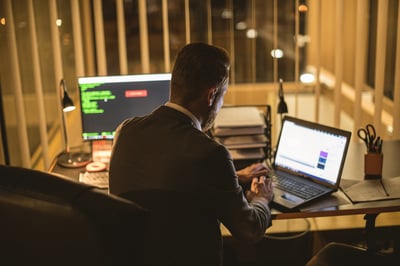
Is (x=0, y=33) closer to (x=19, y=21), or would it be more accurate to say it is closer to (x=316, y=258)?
(x=19, y=21)

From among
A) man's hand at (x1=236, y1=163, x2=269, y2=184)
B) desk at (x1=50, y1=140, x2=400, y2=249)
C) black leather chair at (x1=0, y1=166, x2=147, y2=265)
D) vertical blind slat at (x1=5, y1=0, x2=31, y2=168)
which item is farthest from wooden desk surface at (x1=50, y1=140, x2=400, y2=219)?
black leather chair at (x1=0, y1=166, x2=147, y2=265)

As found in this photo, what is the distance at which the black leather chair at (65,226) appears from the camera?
81 cm

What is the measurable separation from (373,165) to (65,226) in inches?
74.8

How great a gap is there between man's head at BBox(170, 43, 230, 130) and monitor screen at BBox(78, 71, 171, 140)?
36.2 inches

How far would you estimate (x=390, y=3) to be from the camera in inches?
143

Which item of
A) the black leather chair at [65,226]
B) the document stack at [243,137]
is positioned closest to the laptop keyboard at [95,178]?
the document stack at [243,137]

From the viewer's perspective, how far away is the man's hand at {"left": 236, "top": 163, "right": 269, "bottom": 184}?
235 cm

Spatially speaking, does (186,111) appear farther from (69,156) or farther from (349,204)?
(69,156)

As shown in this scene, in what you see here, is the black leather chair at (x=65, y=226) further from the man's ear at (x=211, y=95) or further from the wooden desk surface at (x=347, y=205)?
the wooden desk surface at (x=347, y=205)

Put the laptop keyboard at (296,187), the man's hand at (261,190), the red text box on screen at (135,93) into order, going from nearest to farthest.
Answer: the man's hand at (261,190) < the laptop keyboard at (296,187) < the red text box on screen at (135,93)

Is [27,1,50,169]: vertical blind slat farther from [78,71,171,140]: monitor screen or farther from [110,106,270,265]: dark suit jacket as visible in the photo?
[110,106,270,265]: dark suit jacket

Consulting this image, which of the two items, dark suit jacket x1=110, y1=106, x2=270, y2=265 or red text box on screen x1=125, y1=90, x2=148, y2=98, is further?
red text box on screen x1=125, y1=90, x2=148, y2=98

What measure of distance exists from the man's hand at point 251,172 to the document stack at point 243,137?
0.23 meters

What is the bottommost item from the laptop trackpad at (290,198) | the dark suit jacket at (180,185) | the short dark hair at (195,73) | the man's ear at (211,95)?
the laptop trackpad at (290,198)
